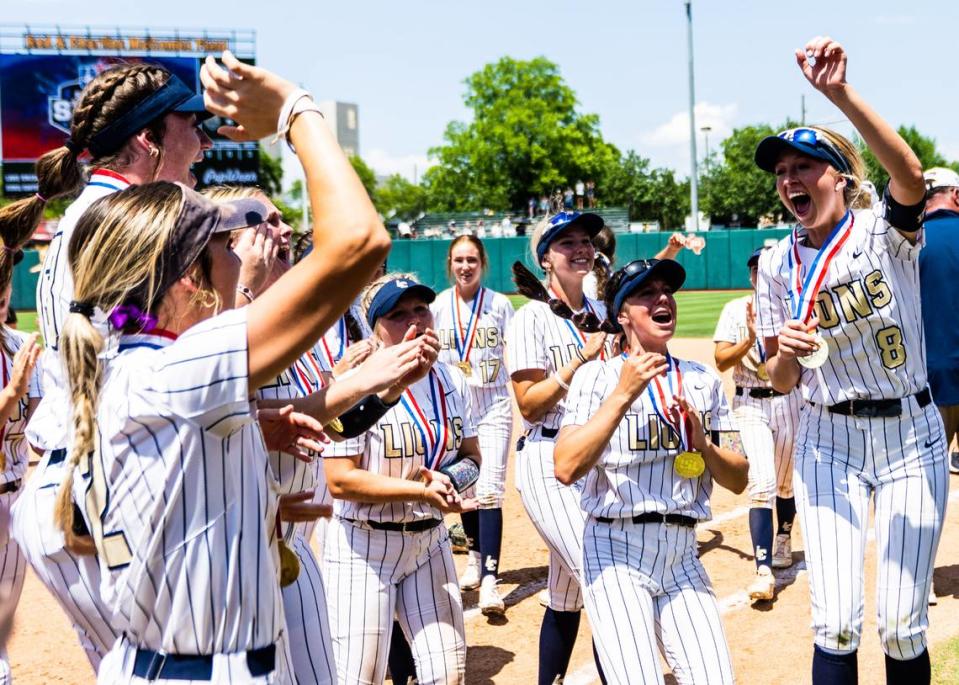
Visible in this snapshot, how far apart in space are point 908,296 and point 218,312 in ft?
9.85

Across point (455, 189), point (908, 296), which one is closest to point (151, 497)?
point (908, 296)

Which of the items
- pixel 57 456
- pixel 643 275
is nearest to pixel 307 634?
pixel 57 456

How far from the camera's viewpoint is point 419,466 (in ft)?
14.0

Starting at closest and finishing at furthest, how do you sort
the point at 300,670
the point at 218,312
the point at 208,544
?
the point at 208,544, the point at 218,312, the point at 300,670

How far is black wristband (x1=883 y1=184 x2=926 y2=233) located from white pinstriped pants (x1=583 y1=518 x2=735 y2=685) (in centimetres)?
146

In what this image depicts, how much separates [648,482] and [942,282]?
366 cm

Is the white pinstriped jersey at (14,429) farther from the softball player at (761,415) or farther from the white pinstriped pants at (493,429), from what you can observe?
the softball player at (761,415)

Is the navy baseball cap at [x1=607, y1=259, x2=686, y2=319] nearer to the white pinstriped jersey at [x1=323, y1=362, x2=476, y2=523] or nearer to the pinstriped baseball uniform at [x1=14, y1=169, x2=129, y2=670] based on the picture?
Answer: the white pinstriped jersey at [x1=323, y1=362, x2=476, y2=523]

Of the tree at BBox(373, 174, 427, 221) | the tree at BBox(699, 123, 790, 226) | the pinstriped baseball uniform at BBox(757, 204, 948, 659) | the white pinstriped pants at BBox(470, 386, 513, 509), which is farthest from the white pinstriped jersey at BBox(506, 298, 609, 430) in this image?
the tree at BBox(373, 174, 427, 221)

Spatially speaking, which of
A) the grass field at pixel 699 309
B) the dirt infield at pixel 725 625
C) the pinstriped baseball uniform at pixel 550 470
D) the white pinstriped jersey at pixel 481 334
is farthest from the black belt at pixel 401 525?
the grass field at pixel 699 309

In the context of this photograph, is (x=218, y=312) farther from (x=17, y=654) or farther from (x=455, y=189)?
(x=455, y=189)

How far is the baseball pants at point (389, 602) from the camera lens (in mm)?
4047

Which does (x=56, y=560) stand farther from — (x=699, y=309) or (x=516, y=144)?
(x=516, y=144)

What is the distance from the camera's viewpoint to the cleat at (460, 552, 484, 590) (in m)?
6.69
